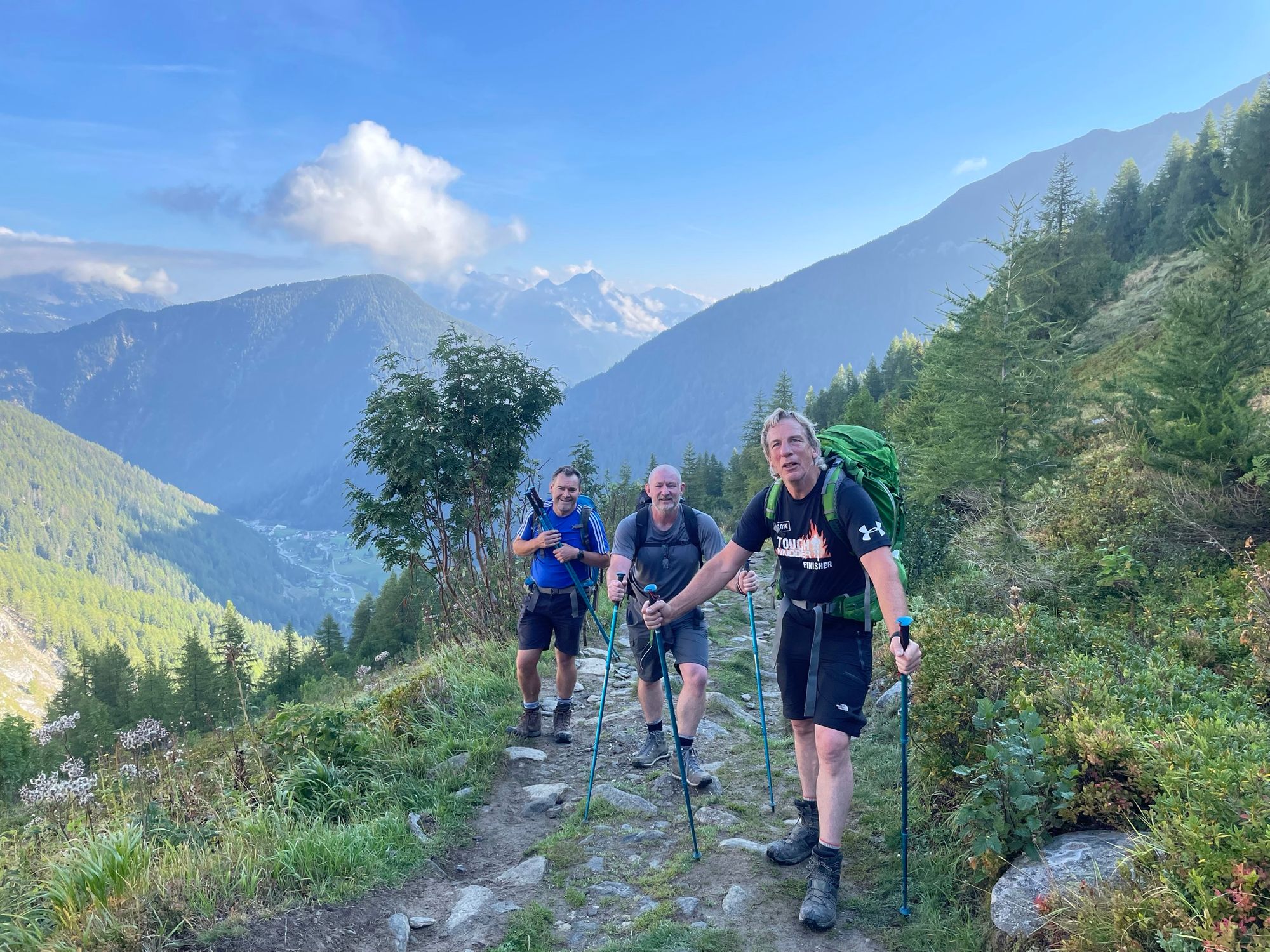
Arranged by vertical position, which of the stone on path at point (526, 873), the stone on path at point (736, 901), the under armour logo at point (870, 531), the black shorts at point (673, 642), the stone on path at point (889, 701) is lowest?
the stone on path at point (889, 701)

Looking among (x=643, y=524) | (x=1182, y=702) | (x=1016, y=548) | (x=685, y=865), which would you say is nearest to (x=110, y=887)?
(x=685, y=865)

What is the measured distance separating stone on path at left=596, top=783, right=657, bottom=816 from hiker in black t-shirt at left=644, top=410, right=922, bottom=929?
6.16 ft

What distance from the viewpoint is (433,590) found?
524 inches

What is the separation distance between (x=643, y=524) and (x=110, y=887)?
3.98m

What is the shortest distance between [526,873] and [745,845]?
153cm

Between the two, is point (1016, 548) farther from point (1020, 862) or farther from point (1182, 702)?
point (1020, 862)

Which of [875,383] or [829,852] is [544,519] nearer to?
[829,852]

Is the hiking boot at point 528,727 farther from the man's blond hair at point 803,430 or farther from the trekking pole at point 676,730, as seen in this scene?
the man's blond hair at point 803,430

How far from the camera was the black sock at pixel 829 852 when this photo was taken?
381 centimetres

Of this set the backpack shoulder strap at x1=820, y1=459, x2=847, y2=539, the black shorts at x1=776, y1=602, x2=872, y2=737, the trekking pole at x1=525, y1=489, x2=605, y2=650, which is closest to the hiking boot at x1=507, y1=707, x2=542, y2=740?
the trekking pole at x1=525, y1=489, x2=605, y2=650

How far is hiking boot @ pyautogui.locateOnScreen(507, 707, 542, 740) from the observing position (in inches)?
263

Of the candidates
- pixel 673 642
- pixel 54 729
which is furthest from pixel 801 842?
pixel 54 729

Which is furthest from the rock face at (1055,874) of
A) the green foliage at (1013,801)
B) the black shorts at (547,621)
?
the black shorts at (547,621)

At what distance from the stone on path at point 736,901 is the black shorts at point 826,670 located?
108 cm
